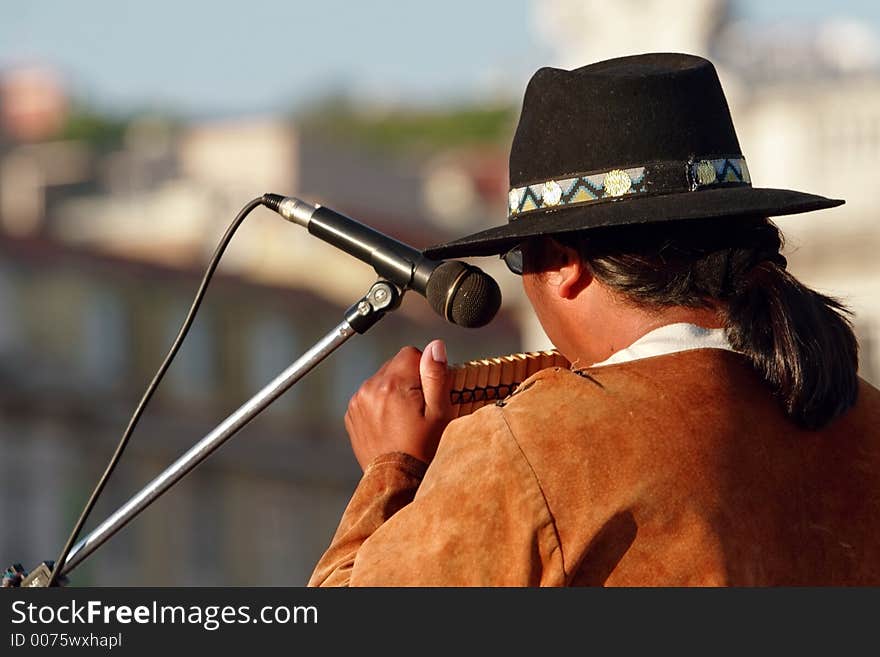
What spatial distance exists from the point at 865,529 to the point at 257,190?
115ft

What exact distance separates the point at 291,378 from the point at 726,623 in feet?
2.87

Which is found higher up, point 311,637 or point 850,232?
point 311,637

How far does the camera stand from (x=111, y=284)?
102 ft

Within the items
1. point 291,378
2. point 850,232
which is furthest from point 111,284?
point 291,378

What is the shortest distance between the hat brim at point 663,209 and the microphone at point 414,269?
82 millimetres

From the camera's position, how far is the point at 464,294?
3.64 m

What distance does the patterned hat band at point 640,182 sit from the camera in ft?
11.6

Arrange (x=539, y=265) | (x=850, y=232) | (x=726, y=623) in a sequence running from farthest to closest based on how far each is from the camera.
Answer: (x=850, y=232) < (x=539, y=265) < (x=726, y=623)

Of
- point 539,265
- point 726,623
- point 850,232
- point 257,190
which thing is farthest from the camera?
point 257,190

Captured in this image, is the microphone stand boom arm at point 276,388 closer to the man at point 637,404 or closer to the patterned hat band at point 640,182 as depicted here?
the man at point 637,404

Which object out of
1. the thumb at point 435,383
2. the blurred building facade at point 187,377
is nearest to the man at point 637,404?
the thumb at point 435,383

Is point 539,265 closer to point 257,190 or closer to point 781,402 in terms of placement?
point 781,402

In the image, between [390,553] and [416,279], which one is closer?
[390,553]

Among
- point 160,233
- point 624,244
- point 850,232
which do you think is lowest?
point 160,233
